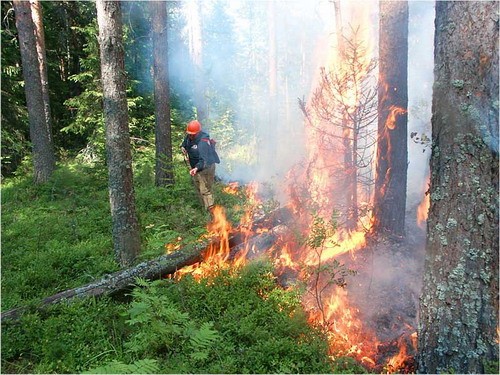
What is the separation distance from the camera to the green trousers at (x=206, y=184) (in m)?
9.09

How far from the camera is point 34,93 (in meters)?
11.8

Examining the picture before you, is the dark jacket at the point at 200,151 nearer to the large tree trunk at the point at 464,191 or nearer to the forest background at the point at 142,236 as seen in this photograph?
the forest background at the point at 142,236

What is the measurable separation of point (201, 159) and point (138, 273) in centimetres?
368

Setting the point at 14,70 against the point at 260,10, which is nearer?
the point at 14,70

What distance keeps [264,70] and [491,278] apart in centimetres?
3760

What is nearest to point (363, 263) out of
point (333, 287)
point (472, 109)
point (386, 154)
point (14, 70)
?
point (333, 287)

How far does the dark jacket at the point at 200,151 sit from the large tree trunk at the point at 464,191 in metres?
5.91

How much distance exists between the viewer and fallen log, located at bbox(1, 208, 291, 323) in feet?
16.6

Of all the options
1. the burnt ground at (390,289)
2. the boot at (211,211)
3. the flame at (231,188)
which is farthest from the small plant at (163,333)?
the flame at (231,188)

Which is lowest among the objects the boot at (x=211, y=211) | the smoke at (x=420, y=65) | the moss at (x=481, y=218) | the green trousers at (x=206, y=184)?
the boot at (x=211, y=211)

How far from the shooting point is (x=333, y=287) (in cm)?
585

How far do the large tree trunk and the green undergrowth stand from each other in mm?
1272

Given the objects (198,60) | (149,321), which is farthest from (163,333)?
(198,60)

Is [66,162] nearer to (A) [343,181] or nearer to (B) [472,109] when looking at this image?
(A) [343,181]
